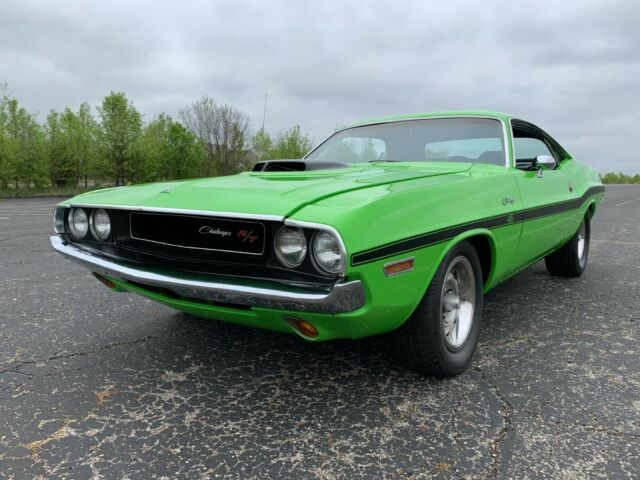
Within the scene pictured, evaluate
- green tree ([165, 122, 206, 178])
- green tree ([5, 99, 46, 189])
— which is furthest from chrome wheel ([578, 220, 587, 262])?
green tree ([165, 122, 206, 178])

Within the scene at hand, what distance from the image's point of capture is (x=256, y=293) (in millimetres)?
1904

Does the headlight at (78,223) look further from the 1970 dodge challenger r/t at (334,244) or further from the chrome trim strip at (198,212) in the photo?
the chrome trim strip at (198,212)

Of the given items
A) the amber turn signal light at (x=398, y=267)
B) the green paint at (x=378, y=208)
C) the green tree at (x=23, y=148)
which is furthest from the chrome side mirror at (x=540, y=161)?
the green tree at (x=23, y=148)

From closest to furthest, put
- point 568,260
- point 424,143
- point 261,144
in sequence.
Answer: point 424,143, point 568,260, point 261,144

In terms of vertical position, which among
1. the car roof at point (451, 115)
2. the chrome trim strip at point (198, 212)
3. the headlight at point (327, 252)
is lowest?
the headlight at point (327, 252)

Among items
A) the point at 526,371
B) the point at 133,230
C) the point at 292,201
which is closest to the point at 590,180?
the point at 526,371

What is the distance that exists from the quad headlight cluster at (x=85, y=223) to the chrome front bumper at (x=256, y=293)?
11.6 inches

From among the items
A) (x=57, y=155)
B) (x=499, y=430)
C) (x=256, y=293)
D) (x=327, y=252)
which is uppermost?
(x=57, y=155)

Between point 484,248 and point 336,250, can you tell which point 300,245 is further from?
point 484,248

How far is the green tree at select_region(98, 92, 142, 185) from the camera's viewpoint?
1223 inches

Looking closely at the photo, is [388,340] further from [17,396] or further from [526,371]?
[17,396]

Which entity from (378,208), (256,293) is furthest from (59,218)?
(378,208)

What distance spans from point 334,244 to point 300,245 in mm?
161

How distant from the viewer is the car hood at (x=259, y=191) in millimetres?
2023
